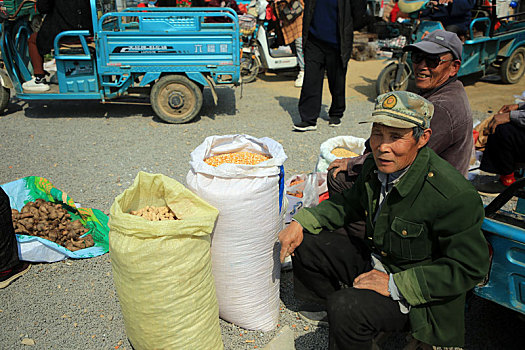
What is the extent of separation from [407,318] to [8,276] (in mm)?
2575

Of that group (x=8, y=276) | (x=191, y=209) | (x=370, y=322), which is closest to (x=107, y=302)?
(x=8, y=276)

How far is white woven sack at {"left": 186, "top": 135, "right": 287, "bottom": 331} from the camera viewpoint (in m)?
2.25

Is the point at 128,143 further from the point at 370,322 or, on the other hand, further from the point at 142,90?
the point at 370,322

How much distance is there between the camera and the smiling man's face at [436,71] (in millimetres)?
2723

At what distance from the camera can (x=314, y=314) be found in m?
2.63

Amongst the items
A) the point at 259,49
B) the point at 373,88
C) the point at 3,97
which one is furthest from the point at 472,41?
the point at 3,97

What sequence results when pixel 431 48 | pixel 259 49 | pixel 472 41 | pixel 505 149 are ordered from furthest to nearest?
pixel 259 49
pixel 472 41
pixel 505 149
pixel 431 48

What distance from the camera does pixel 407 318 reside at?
1.93 meters

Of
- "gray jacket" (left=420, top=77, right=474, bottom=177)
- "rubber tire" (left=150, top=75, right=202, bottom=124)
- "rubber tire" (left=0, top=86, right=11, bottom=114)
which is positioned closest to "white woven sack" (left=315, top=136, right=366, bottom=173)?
"gray jacket" (left=420, top=77, right=474, bottom=177)

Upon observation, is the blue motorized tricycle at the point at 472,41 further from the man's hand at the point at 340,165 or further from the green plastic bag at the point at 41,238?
the green plastic bag at the point at 41,238

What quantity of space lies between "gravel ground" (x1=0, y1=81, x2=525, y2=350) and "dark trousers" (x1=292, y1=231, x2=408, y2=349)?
0.34 meters

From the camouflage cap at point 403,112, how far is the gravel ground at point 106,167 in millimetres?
1336

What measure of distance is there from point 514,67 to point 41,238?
921 cm

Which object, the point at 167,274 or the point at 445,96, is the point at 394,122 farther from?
the point at 167,274
